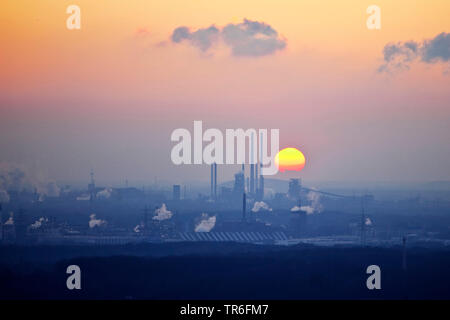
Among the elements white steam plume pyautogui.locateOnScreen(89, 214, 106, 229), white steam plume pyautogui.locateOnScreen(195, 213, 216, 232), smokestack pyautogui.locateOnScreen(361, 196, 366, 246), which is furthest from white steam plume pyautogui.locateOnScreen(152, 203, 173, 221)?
smokestack pyautogui.locateOnScreen(361, 196, 366, 246)

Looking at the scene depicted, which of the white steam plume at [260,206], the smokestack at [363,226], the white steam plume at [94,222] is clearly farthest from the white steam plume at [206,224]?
the smokestack at [363,226]

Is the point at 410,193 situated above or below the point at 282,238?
above

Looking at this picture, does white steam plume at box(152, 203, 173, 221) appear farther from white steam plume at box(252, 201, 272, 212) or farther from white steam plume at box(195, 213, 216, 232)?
white steam plume at box(252, 201, 272, 212)

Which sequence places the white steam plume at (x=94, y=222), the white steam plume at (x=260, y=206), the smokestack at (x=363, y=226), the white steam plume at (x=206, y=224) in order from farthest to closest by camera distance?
the white steam plume at (x=260, y=206)
the white steam plume at (x=206, y=224)
the white steam plume at (x=94, y=222)
the smokestack at (x=363, y=226)

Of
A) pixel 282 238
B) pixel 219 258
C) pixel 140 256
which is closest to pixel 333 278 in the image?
pixel 219 258

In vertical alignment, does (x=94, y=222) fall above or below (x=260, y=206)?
below

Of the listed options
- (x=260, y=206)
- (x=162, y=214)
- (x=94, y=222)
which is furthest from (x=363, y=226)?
(x=94, y=222)

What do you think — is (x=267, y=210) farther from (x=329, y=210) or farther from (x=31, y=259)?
(x=31, y=259)

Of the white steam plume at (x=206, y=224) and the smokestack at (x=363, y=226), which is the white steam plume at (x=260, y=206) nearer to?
the white steam plume at (x=206, y=224)

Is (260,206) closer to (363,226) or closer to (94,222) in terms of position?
(363,226)
